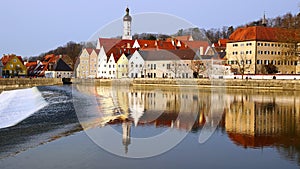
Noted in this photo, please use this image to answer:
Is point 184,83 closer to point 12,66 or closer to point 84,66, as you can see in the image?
point 84,66

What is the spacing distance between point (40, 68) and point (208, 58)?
189ft

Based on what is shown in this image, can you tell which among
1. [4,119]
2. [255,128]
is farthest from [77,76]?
[255,128]

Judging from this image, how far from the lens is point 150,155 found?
1206 cm

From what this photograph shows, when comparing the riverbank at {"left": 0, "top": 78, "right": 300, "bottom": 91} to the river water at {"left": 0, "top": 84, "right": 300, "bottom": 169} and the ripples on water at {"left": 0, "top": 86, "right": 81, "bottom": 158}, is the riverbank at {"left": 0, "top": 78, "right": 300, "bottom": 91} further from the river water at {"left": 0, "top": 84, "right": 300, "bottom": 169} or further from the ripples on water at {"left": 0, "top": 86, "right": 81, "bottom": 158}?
the ripples on water at {"left": 0, "top": 86, "right": 81, "bottom": 158}

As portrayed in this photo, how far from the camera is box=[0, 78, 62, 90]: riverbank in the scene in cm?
7068

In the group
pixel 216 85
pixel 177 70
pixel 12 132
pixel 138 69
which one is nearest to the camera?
pixel 12 132

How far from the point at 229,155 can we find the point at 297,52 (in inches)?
1864

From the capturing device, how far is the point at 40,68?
109875 mm

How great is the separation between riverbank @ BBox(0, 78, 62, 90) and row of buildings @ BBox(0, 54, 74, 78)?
1433 centimetres

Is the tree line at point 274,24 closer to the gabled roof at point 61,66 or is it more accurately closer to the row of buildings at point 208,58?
the row of buildings at point 208,58

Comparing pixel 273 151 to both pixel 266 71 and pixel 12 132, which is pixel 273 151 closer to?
pixel 12 132

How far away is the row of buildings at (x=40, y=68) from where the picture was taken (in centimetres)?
9675

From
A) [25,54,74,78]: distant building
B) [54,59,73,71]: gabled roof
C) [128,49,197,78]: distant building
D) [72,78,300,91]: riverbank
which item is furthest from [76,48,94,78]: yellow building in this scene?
[128,49,197,78]: distant building

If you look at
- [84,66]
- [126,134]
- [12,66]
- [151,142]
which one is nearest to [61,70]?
[84,66]
